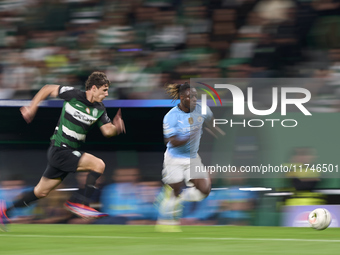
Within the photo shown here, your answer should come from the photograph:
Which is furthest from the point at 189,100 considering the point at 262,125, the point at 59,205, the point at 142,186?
the point at 59,205

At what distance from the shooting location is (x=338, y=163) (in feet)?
26.0

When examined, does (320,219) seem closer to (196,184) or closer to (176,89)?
(196,184)

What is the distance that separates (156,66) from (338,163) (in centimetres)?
277

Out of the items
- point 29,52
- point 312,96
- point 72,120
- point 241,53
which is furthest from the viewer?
point 29,52

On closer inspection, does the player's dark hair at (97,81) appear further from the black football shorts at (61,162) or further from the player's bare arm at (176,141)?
the player's bare arm at (176,141)

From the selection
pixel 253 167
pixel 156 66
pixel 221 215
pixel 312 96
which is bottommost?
pixel 221 215

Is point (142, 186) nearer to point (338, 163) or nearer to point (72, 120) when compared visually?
point (72, 120)

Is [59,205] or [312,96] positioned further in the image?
[59,205]

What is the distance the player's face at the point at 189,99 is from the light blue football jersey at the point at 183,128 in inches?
3.5

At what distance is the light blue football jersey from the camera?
A: 7156 millimetres

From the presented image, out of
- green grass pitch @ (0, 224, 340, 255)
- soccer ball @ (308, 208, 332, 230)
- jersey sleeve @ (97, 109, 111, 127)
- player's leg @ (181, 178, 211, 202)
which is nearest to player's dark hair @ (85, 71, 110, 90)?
jersey sleeve @ (97, 109, 111, 127)

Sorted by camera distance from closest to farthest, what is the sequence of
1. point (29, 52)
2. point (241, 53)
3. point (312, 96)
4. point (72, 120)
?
1. point (72, 120)
2. point (312, 96)
3. point (241, 53)
4. point (29, 52)

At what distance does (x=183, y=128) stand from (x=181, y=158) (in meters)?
0.35

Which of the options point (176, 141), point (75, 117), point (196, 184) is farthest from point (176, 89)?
point (75, 117)
